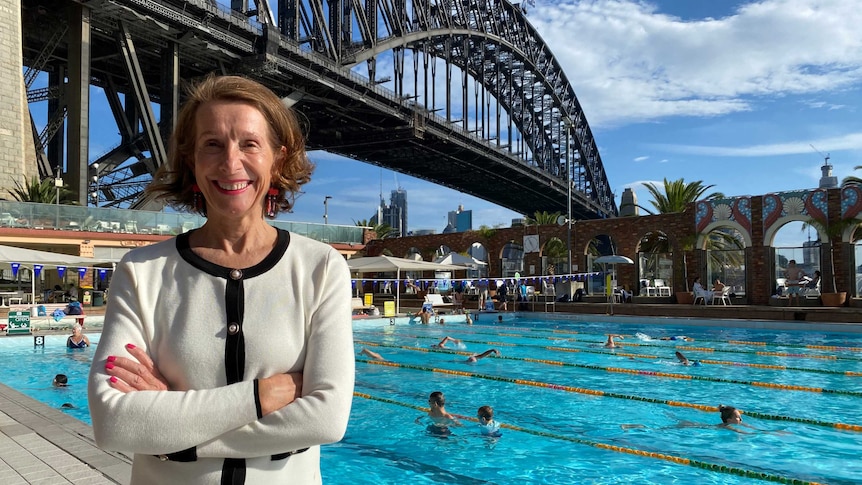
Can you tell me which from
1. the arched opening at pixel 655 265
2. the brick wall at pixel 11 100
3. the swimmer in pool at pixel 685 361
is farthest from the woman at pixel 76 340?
the arched opening at pixel 655 265

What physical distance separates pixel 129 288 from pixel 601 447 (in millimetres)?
5958

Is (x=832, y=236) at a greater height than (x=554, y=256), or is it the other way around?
(x=832, y=236)

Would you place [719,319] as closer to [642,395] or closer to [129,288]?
[642,395]

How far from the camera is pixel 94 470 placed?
4441 millimetres

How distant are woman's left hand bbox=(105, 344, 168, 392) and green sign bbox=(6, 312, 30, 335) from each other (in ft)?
55.5

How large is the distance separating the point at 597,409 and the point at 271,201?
7.61m

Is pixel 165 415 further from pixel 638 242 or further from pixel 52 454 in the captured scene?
pixel 638 242

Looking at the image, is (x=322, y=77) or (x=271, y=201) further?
(x=322, y=77)

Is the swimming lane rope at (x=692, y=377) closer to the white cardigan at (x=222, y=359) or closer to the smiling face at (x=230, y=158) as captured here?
the white cardigan at (x=222, y=359)

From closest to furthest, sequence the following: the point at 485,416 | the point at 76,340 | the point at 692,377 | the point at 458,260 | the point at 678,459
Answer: the point at 678,459, the point at 485,416, the point at 692,377, the point at 76,340, the point at 458,260

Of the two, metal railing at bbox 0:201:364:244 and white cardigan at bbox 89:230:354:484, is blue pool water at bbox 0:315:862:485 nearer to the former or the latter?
white cardigan at bbox 89:230:354:484

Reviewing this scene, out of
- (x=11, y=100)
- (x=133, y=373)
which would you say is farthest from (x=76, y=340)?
(x=11, y=100)

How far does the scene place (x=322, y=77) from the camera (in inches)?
1496

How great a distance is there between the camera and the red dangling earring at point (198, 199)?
1.62m
